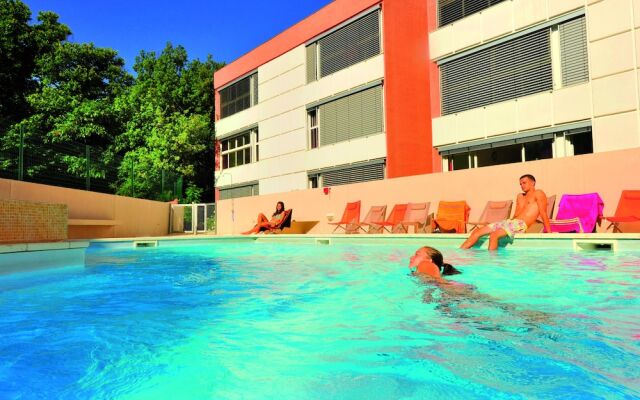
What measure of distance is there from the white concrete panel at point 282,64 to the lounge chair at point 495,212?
11.2 m

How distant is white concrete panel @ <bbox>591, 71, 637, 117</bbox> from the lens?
10.4 meters

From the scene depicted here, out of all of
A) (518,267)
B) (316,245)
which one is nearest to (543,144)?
(316,245)

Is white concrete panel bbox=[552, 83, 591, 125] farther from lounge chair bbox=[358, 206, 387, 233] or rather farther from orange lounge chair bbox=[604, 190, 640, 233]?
lounge chair bbox=[358, 206, 387, 233]

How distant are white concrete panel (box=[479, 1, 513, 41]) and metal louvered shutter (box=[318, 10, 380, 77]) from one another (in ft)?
12.1

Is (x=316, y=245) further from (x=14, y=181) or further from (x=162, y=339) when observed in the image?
(x=162, y=339)

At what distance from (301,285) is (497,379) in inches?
124

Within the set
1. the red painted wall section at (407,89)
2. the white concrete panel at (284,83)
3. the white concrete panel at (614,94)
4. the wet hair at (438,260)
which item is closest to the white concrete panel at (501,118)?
the white concrete panel at (614,94)

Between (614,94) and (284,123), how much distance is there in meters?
12.3

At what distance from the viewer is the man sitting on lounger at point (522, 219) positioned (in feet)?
24.5

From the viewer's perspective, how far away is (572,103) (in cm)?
1145

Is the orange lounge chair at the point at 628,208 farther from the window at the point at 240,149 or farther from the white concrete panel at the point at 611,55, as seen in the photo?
the window at the point at 240,149

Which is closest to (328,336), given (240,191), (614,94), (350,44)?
(614,94)

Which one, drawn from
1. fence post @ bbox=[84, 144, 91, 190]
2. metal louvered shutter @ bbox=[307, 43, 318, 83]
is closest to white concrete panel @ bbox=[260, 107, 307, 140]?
metal louvered shutter @ bbox=[307, 43, 318, 83]

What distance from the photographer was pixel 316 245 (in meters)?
10.6
